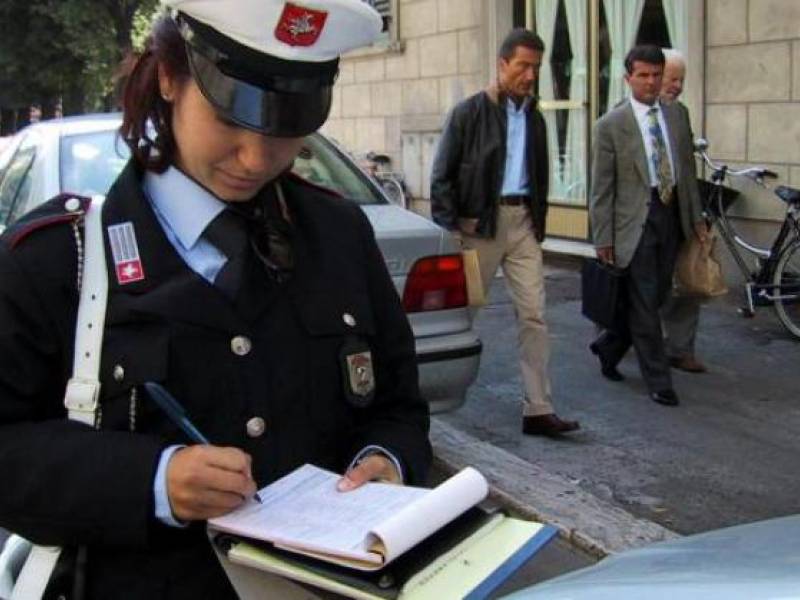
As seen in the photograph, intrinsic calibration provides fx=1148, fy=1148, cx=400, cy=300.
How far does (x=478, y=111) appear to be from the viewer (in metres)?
5.70

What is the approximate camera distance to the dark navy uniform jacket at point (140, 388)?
148 cm

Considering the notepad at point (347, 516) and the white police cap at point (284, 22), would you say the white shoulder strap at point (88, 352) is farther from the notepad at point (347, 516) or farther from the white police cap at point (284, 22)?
the white police cap at point (284, 22)

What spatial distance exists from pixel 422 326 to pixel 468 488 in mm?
3436

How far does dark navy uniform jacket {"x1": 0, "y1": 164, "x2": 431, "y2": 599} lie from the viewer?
148cm

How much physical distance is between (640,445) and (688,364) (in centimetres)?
148

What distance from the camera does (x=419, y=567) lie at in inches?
56.4

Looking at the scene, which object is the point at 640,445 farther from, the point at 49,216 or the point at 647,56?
the point at 49,216

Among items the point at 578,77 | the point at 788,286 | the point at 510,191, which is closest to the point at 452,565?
the point at 510,191

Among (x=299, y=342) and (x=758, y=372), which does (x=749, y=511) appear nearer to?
(x=758, y=372)

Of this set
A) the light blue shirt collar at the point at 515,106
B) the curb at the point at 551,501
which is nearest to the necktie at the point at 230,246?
the curb at the point at 551,501

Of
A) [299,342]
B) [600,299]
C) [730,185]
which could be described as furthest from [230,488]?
[730,185]

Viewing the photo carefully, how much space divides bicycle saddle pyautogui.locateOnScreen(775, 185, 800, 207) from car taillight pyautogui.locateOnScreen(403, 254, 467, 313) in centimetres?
342

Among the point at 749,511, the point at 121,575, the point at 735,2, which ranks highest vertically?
the point at 735,2

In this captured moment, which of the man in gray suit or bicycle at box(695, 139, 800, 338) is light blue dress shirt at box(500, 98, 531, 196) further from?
bicycle at box(695, 139, 800, 338)
